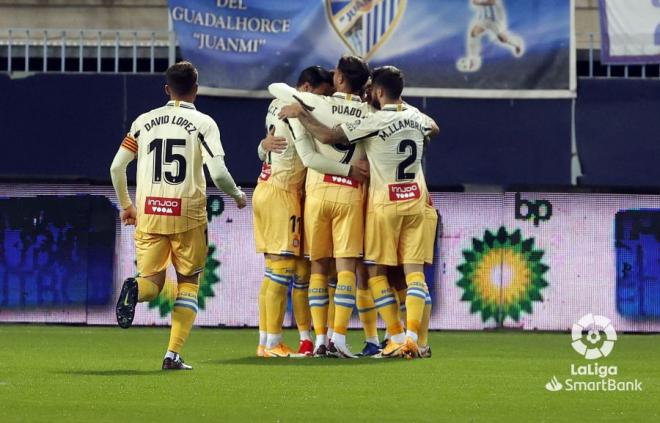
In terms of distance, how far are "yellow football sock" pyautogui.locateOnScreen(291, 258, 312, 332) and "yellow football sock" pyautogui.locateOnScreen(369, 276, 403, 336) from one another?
2.12ft

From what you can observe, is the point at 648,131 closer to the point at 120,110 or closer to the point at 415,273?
the point at 120,110

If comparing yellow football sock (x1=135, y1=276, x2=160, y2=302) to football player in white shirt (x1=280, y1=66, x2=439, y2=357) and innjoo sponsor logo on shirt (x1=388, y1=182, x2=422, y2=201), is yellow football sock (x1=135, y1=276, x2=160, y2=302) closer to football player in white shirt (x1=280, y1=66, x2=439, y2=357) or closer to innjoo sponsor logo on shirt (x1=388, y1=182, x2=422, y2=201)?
football player in white shirt (x1=280, y1=66, x2=439, y2=357)

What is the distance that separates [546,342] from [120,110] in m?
6.36

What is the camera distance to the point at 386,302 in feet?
38.3

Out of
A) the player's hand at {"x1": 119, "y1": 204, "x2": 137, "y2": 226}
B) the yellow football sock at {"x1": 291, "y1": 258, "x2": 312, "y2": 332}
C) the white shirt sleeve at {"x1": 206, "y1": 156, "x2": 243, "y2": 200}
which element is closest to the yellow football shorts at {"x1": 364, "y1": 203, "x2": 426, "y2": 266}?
the yellow football sock at {"x1": 291, "y1": 258, "x2": 312, "y2": 332}

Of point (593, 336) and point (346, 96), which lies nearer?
point (346, 96)

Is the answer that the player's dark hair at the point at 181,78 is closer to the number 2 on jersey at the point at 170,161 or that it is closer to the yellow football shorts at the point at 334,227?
the number 2 on jersey at the point at 170,161

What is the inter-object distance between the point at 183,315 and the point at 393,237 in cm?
206

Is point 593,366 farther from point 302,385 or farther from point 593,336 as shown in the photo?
point 593,336

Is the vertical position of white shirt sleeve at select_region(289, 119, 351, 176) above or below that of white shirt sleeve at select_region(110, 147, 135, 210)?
above

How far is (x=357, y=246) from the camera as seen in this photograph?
1177 centimetres

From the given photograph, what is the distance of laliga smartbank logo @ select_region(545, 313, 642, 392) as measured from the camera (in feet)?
30.5

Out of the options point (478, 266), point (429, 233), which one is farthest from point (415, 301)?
point (478, 266)

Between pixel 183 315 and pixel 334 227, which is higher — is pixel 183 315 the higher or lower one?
the lower one
